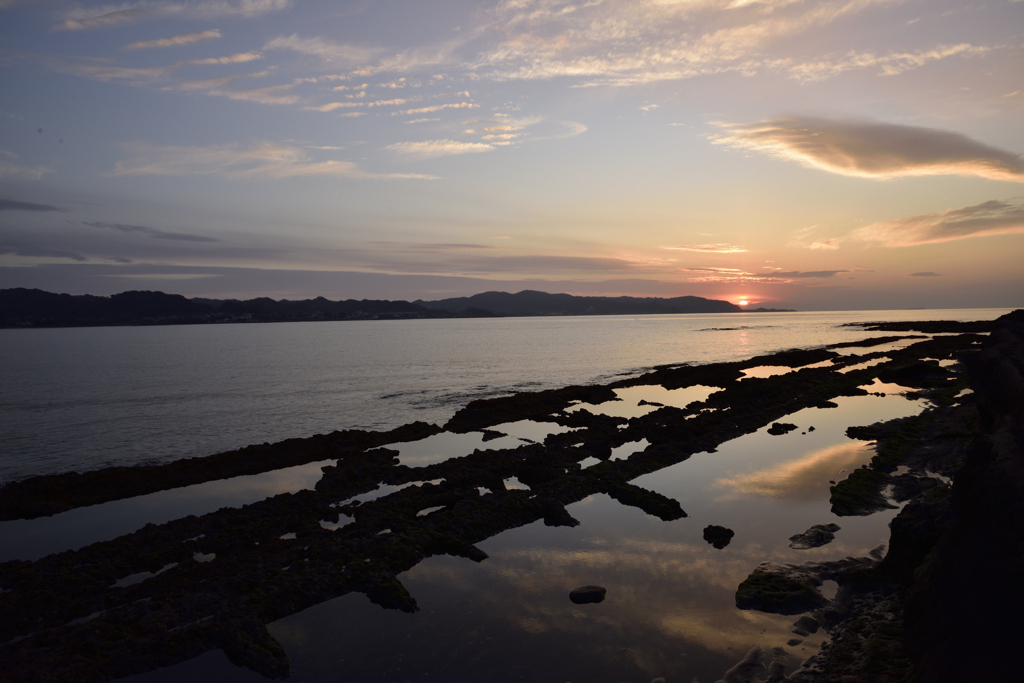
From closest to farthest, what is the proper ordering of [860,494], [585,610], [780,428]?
[585,610]
[860,494]
[780,428]

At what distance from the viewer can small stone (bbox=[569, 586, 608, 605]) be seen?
10471mm

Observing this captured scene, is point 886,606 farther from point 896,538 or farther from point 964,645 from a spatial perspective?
point 964,645

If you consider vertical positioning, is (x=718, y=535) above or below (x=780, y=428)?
below

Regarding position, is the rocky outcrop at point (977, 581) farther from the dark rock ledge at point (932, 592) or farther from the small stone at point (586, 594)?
the small stone at point (586, 594)

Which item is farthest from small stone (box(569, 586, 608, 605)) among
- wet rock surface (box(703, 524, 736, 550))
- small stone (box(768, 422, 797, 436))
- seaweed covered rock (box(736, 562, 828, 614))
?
small stone (box(768, 422, 797, 436))

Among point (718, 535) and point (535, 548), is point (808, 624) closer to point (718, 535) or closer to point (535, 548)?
point (718, 535)

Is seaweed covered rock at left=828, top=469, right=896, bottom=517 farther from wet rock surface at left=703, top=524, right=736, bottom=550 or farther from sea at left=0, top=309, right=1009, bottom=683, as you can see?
wet rock surface at left=703, top=524, right=736, bottom=550

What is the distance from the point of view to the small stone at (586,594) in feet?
34.4

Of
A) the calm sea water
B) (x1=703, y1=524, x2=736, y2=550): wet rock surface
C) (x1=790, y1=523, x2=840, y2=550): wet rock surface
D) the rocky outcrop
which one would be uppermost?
the rocky outcrop

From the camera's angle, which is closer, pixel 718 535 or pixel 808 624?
pixel 808 624

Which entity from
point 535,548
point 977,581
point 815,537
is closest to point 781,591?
point 977,581

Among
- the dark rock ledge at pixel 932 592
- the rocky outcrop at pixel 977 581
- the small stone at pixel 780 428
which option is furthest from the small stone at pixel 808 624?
the small stone at pixel 780 428

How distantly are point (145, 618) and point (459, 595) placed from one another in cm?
573

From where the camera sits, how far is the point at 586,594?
10.5 metres
